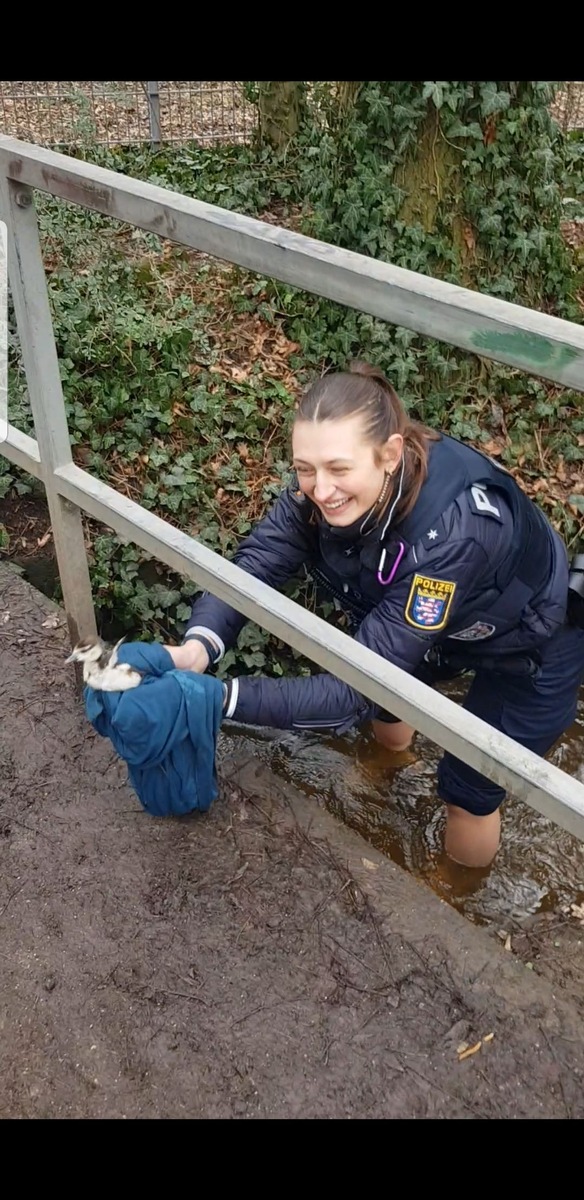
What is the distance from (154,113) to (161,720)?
675cm

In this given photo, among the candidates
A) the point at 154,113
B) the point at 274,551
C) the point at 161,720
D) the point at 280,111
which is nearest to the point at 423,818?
the point at 274,551

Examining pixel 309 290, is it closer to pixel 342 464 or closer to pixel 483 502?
pixel 342 464

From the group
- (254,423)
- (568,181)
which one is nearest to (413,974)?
(254,423)

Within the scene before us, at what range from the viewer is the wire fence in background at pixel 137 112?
7281 millimetres

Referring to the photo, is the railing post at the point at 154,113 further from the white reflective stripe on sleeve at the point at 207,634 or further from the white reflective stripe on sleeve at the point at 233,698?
the white reflective stripe on sleeve at the point at 233,698

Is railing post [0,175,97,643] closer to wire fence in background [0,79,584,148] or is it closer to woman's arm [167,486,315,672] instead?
woman's arm [167,486,315,672]

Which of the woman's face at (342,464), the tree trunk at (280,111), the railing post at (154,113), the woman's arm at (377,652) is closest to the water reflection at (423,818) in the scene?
the woman's arm at (377,652)

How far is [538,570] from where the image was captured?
8.07 feet

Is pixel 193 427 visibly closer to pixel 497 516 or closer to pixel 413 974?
pixel 497 516

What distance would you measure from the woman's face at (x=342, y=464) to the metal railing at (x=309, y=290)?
0.85 ft

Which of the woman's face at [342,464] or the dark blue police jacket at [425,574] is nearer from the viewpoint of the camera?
the woman's face at [342,464]

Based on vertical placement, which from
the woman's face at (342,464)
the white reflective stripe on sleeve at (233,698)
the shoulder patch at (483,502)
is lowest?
the white reflective stripe on sleeve at (233,698)

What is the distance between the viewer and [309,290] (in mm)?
1640

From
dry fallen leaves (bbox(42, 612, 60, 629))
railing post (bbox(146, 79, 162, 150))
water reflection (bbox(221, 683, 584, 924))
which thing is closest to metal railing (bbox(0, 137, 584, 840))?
dry fallen leaves (bbox(42, 612, 60, 629))
